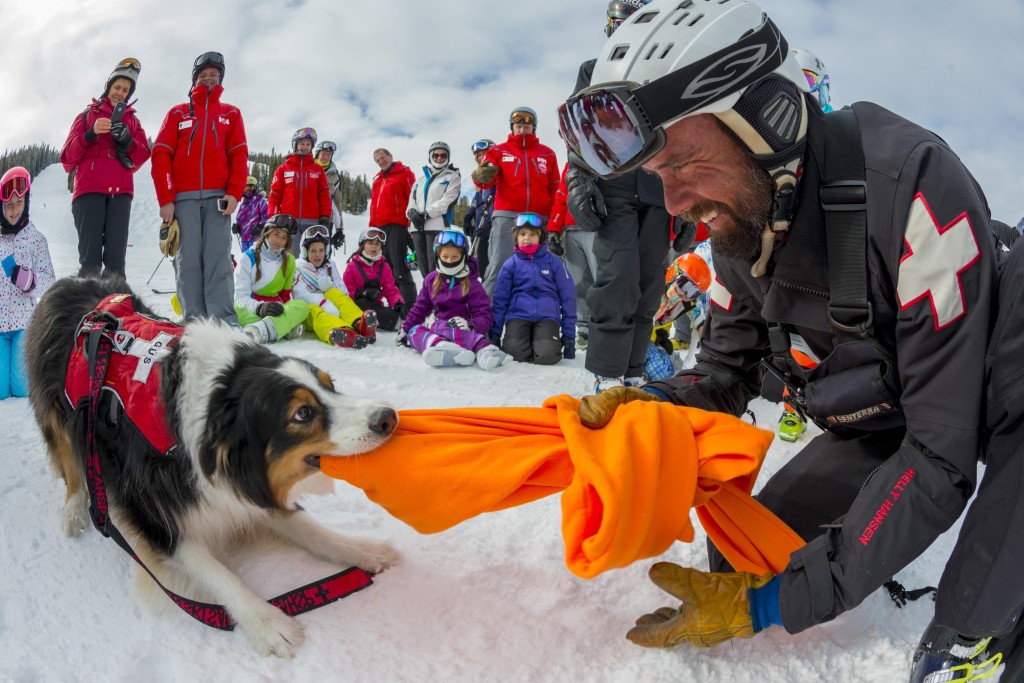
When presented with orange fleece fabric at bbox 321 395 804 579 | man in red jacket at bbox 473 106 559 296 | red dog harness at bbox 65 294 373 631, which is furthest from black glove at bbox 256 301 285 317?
orange fleece fabric at bbox 321 395 804 579

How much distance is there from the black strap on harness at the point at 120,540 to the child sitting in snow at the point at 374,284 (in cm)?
537

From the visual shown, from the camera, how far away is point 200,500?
198 centimetres

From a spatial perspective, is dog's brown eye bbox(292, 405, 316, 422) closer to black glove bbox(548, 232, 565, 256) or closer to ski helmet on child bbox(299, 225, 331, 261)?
black glove bbox(548, 232, 565, 256)

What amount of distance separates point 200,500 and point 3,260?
3.44 meters

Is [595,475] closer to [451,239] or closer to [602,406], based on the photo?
[602,406]

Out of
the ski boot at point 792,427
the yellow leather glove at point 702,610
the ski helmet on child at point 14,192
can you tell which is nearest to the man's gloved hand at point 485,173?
the ski helmet on child at point 14,192

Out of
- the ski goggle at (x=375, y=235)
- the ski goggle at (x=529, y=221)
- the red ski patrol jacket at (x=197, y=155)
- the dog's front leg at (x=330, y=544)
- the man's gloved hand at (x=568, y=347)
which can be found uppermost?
the red ski patrol jacket at (x=197, y=155)

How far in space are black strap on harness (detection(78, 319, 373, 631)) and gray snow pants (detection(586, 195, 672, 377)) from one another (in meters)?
2.64

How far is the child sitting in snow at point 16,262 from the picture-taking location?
13.4 ft

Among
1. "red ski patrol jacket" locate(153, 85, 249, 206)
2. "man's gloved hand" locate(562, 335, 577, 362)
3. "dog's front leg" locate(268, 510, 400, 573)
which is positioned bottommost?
"dog's front leg" locate(268, 510, 400, 573)

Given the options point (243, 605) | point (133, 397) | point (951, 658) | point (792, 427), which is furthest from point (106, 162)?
point (951, 658)

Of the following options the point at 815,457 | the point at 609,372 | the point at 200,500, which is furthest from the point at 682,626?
the point at 609,372

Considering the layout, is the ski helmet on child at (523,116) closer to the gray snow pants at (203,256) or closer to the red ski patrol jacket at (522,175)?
the red ski patrol jacket at (522,175)

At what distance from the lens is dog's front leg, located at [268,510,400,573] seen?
6.72 ft
